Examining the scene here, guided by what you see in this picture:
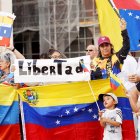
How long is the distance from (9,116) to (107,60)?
4.98ft

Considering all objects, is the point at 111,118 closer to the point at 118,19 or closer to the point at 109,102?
the point at 109,102

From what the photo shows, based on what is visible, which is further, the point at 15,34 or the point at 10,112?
the point at 15,34

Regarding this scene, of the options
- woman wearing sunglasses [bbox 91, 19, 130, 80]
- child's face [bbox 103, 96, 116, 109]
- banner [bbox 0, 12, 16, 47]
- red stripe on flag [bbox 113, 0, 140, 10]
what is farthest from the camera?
red stripe on flag [bbox 113, 0, 140, 10]

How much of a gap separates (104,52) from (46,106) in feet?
3.53

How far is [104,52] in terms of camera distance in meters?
6.58

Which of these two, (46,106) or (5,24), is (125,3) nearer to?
(5,24)

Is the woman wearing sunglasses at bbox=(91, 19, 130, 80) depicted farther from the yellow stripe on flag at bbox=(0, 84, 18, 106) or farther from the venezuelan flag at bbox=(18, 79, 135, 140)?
the yellow stripe on flag at bbox=(0, 84, 18, 106)

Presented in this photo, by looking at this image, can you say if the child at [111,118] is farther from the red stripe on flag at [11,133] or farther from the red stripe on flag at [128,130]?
the red stripe on flag at [11,133]

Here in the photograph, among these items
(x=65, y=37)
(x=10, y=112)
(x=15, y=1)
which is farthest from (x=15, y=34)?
(x=10, y=112)

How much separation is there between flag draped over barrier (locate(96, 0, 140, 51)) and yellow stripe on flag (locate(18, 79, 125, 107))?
5.01ft

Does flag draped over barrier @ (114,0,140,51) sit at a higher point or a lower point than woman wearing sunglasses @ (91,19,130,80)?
higher

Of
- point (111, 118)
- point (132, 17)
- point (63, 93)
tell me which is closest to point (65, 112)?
point (63, 93)

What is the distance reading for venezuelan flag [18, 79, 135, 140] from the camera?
6.39m

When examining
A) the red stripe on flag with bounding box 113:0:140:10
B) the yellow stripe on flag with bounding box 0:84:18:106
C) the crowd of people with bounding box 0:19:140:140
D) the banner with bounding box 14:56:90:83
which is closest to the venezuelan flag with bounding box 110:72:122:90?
the crowd of people with bounding box 0:19:140:140
